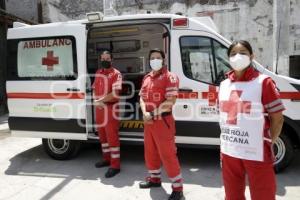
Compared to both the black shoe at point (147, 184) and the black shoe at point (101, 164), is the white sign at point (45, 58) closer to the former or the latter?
the black shoe at point (101, 164)

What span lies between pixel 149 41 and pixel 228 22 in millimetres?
5680

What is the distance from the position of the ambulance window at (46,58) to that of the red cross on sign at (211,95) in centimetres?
215

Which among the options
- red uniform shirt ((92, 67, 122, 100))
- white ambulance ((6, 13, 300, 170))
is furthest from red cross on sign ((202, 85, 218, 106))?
red uniform shirt ((92, 67, 122, 100))

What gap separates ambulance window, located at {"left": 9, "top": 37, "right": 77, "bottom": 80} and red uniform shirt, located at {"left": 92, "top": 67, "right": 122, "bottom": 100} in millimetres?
542

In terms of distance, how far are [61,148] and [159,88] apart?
Answer: 104 inches

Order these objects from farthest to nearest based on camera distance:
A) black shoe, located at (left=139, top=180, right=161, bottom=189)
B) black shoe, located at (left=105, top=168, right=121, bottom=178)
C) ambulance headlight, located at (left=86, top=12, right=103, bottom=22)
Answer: ambulance headlight, located at (left=86, top=12, right=103, bottom=22), black shoe, located at (left=105, top=168, right=121, bottom=178), black shoe, located at (left=139, top=180, right=161, bottom=189)

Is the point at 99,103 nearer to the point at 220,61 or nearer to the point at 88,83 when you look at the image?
the point at 88,83

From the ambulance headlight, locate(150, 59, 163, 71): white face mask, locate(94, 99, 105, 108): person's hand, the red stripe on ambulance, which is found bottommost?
locate(94, 99, 105, 108): person's hand

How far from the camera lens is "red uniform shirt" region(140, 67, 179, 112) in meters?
4.21

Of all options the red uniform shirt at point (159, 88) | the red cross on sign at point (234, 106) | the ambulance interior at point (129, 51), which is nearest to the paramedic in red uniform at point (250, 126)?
the red cross on sign at point (234, 106)

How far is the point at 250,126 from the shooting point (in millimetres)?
2832

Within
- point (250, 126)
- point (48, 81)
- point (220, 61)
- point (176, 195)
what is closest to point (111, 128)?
point (48, 81)

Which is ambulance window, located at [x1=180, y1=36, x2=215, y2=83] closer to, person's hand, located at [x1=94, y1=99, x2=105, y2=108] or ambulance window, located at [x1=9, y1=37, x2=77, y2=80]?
person's hand, located at [x1=94, y1=99, x2=105, y2=108]

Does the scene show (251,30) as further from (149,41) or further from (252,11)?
(149,41)
